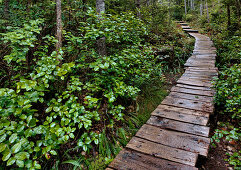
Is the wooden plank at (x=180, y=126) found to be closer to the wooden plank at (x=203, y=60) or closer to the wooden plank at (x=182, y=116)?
the wooden plank at (x=182, y=116)

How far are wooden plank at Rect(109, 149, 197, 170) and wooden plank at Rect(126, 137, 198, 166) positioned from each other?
69 mm

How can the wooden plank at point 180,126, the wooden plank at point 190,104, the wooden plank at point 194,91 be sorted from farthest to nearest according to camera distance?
the wooden plank at point 194,91 < the wooden plank at point 190,104 < the wooden plank at point 180,126

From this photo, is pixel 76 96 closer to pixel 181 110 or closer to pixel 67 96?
pixel 67 96

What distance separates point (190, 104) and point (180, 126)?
3.26 feet

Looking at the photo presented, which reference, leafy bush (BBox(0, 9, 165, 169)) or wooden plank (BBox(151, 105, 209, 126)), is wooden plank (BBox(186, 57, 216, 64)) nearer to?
leafy bush (BBox(0, 9, 165, 169))

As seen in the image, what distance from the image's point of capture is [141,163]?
2.05 m

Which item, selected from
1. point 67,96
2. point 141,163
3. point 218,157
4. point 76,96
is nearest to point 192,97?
point 218,157

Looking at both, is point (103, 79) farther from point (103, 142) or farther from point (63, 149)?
point (63, 149)

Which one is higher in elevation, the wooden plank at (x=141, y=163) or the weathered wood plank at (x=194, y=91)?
the weathered wood plank at (x=194, y=91)

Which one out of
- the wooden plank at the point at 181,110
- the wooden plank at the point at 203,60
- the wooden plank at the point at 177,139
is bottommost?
the wooden plank at the point at 177,139

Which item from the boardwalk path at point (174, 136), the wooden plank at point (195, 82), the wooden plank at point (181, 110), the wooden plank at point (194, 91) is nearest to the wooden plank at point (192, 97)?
the boardwalk path at point (174, 136)

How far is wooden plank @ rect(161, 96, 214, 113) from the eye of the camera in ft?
10.6

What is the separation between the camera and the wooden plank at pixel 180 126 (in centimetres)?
257

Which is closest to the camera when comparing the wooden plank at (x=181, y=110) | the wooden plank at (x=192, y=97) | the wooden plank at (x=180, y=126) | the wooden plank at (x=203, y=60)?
the wooden plank at (x=180, y=126)
